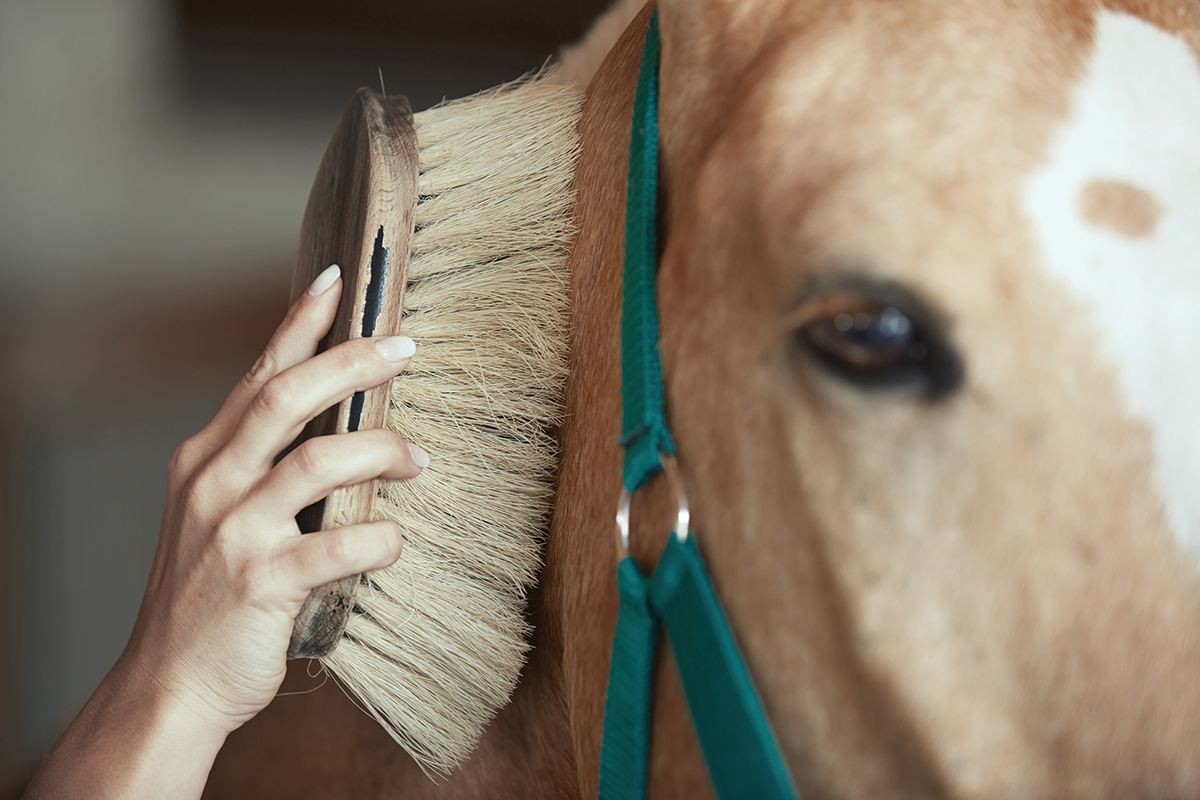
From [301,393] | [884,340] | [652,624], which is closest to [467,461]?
[301,393]

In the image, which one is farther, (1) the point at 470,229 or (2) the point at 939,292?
(1) the point at 470,229

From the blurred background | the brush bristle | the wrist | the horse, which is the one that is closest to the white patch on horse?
the horse

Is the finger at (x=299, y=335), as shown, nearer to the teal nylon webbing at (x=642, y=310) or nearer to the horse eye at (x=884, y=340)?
the teal nylon webbing at (x=642, y=310)

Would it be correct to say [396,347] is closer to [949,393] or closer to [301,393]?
[301,393]

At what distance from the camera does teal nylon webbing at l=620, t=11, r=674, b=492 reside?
50cm

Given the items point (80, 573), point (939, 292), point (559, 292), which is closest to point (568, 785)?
point (559, 292)

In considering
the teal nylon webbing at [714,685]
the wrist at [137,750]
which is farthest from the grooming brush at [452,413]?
the teal nylon webbing at [714,685]

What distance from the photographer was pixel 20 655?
1393 millimetres

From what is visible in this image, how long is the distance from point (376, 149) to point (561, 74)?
24cm

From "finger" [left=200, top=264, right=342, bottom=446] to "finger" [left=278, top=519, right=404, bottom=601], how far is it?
0.46ft

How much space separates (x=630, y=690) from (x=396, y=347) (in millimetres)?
309

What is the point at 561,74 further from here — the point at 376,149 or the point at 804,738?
the point at 804,738

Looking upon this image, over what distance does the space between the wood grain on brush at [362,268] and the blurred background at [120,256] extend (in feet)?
2.61

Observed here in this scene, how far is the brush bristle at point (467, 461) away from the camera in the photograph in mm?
667
